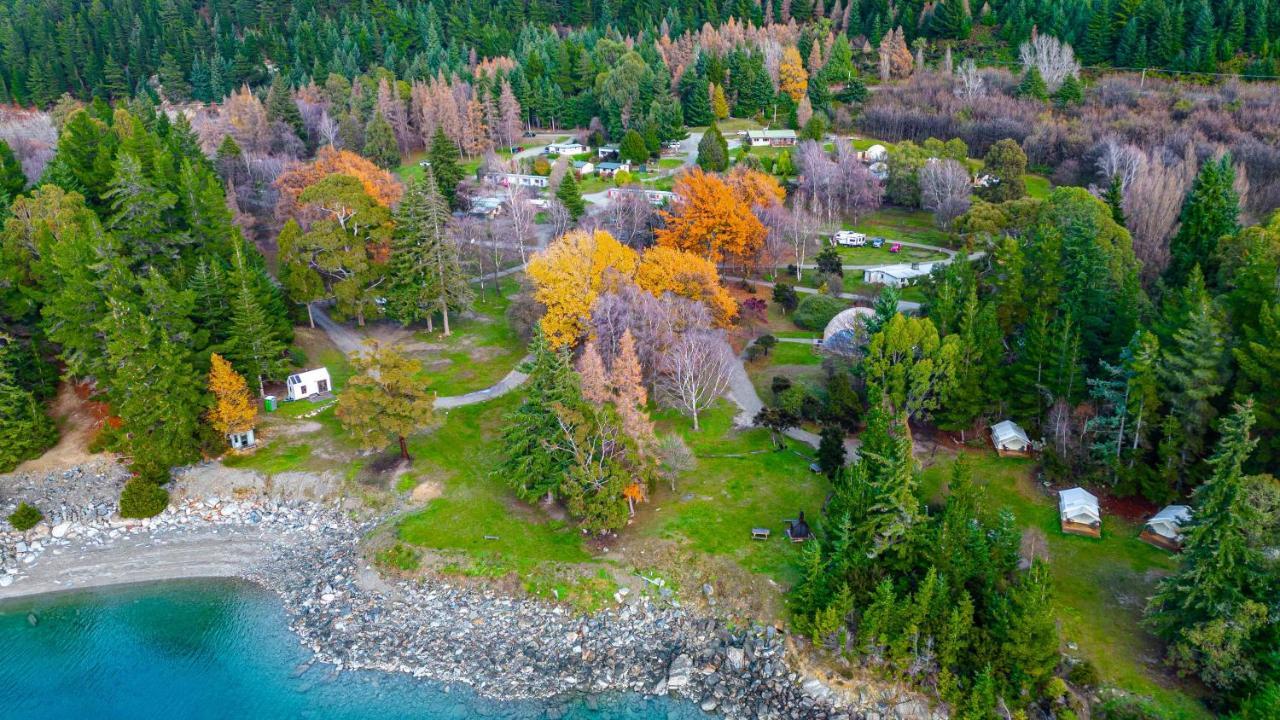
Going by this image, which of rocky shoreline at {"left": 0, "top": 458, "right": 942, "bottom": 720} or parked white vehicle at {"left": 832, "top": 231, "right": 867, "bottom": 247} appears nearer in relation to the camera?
rocky shoreline at {"left": 0, "top": 458, "right": 942, "bottom": 720}

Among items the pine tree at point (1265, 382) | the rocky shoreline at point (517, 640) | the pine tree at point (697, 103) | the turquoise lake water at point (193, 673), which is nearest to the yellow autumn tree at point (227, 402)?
the rocky shoreline at point (517, 640)

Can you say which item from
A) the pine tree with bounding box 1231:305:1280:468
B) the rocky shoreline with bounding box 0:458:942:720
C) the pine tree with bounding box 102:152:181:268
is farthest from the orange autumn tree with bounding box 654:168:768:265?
the pine tree with bounding box 1231:305:1280:468

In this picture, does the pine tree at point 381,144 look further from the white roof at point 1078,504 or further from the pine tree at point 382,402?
the white roof at point 1078,504

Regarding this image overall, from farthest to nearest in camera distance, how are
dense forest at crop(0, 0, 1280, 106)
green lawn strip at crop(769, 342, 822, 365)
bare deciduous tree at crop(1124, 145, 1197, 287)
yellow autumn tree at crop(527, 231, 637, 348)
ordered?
dense forest at crop(0, 0, 1280, 106) → bare deciduous tree at crop(1124, 145, 1197, 287) → green lawn strip at crop(769, 342, 822, 365) → yellow autumn tree at crop(527, 231, 637, 348)

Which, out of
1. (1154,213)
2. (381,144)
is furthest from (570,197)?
(1154,213)

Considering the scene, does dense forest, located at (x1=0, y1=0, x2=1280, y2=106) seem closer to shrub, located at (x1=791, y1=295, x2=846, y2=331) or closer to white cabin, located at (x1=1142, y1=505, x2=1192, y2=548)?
shrub, located at (x1=791, y1=295, x2=846, y2=331)

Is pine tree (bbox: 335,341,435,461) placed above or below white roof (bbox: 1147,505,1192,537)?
above
